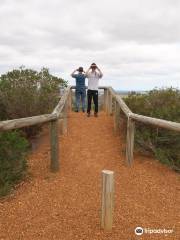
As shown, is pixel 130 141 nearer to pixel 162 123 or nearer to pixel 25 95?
pixel 162 123

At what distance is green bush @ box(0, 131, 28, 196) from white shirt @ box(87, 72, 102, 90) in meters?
5.74

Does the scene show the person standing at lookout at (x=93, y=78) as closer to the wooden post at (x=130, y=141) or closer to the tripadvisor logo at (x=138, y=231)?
the wooden post at (x=130, y=141)

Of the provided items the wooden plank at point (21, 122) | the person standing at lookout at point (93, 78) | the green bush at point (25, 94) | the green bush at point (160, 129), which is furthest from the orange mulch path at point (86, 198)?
the person standing at lookout at point (93, 78)

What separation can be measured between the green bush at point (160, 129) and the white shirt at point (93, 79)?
6.45ft

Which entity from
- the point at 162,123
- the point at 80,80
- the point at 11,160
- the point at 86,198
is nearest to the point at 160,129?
the point at 162,123

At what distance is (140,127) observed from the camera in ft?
28.6

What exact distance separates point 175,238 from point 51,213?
1.69 m

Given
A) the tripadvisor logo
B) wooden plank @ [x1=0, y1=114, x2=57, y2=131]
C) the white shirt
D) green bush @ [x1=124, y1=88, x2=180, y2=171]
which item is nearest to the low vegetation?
the white shirt

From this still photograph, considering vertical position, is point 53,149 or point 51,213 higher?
point 53,149

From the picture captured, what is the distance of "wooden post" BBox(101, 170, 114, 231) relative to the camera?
14.9 ft

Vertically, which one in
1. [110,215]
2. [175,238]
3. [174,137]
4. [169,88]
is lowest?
[175,238]

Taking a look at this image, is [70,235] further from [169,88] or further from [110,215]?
[169,88]

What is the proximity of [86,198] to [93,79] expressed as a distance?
658 centimetres

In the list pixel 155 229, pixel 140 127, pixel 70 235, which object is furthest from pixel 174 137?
pixel 70 235
